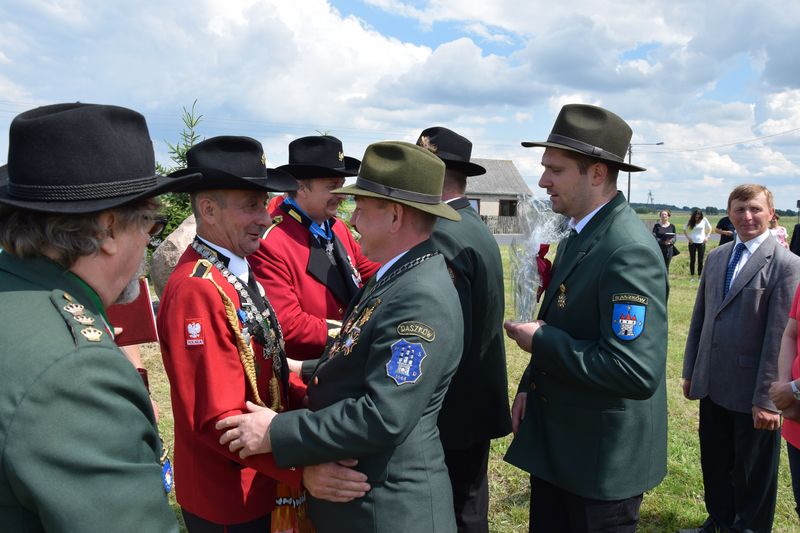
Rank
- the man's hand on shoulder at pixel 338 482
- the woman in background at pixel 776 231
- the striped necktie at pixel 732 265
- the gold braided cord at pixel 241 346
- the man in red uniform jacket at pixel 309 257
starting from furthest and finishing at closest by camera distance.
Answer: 1. the woman in background at pixel 776 231
2. the striped necktie at pixel 732 265
3. the man in red uniform jacket at pixel 309 257
4. the gold braided cord at pixel 241 346
5. the man's hand on shoulder at pixel 338 482

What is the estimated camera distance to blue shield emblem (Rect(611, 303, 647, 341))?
2.45m

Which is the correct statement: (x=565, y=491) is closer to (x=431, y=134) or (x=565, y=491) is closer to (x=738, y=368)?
(x=738, y=368)

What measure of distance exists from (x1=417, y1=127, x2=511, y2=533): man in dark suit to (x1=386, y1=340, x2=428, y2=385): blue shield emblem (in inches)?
50.6

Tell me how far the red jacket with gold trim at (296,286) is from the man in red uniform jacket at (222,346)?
21.9 inches

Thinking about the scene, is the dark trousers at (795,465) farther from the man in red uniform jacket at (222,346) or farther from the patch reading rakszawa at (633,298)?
the man in red uniform jacket at (222,346)

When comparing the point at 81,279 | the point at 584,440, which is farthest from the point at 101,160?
the point at 584,440

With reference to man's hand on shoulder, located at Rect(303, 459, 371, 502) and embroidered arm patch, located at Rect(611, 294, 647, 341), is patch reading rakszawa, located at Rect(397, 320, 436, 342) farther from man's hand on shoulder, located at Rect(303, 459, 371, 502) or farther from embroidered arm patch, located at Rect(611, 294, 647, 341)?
embroidered arm patch, located at Rect(611, 294, 647, 341)

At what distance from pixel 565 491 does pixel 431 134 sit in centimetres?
240

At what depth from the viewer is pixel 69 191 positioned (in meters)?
1.42

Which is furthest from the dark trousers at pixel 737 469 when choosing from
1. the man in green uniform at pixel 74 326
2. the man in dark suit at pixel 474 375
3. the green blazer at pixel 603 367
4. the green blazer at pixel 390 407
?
the man in green uniform at pixel 74 326

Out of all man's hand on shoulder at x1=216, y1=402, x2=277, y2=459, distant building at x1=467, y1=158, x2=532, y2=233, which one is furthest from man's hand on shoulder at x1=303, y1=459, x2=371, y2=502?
distant building at x1=467, y1=158, x2=532, y2=233

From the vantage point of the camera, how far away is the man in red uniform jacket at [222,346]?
2145 millimetres

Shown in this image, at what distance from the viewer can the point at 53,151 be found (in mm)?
1430

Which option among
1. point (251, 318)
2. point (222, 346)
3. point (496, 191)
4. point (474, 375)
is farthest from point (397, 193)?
point (496, 191)
